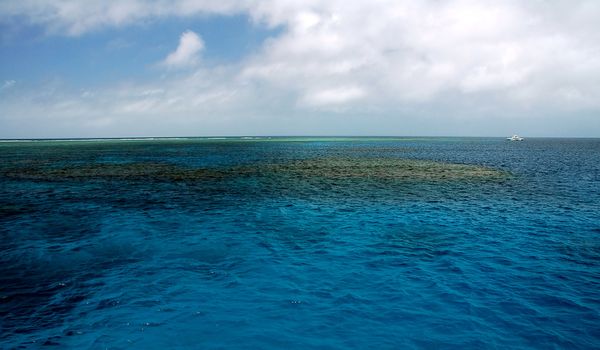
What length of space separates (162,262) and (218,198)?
19.4 m

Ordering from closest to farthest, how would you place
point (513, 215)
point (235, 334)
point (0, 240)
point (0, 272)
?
1. point (235, 334)
2. point (0, 272)
3. point (0, 240)
4. point (513, 215)

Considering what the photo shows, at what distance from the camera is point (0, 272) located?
60.3 feet

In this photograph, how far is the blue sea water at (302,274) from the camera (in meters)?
12.9

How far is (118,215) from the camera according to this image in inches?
1220

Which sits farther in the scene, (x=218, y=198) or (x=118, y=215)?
(x=218, y=198)

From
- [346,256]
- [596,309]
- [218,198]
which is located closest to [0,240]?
[218,198]

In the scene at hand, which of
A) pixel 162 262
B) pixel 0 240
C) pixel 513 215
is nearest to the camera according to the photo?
pixel 162 262

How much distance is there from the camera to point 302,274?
18031mm

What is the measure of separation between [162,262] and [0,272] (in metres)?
7.34

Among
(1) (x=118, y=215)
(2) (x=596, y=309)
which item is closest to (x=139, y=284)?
(1) (x=118, y=215)

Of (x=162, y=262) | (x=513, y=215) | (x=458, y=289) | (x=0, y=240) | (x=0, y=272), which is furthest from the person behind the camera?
(x=513, y=215)

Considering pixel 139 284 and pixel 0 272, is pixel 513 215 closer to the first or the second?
pixel 139 284

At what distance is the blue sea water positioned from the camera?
1288 centimetres

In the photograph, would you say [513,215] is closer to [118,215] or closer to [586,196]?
[586,196]
